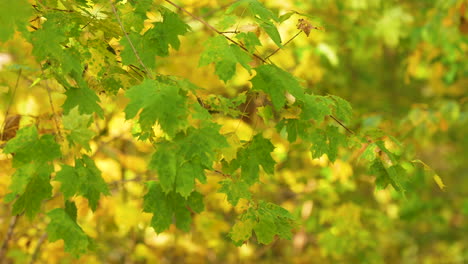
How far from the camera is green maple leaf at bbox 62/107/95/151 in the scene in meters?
2.36

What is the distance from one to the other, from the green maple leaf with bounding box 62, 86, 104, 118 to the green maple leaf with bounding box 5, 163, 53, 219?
0.24 m

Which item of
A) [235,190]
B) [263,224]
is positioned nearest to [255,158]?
[235,190]

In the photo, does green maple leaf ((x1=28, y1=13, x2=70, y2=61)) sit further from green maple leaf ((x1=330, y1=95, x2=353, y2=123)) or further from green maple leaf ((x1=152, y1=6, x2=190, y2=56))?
green maple leaf ((x1=330, y1=95, x2=353, y2=123))

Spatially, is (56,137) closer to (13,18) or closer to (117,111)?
(13,18)

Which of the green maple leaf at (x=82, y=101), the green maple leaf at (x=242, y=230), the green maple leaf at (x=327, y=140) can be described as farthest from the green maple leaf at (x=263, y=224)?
the green maple leaf at (x=82, y=101)

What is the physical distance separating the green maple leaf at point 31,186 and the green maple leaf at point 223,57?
26.5 inches

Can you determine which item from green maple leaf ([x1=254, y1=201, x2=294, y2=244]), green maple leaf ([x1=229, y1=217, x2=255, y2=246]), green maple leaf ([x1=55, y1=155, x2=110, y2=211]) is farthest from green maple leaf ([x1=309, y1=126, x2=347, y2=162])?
green maple leaf ([x1=55, y1=155, x2=110, y2=211])

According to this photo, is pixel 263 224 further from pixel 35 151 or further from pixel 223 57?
pixel 35 151

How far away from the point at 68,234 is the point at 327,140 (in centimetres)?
100

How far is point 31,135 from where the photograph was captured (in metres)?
2.05

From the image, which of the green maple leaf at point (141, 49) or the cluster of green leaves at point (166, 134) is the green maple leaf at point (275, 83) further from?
the green maple leaf at point (141, 49)

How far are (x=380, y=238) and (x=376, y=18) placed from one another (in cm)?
448

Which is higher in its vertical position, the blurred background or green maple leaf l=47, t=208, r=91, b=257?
green maple leaf l=47, t=208, r=91, b=257

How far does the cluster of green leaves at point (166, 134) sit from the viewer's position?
1763 mm
